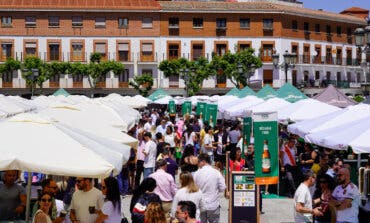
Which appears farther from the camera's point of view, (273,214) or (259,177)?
(273,214)

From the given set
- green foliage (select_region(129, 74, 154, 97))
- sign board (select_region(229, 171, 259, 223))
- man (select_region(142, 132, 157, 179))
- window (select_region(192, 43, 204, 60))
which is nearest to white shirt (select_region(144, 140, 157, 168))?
man (select_region(142, 132, 157, 179))

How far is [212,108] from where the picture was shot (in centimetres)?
2817

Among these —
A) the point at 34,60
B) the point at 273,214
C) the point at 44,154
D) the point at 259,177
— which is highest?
the point at 34,60

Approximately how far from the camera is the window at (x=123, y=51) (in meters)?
63.2

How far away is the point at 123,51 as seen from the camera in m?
63.2

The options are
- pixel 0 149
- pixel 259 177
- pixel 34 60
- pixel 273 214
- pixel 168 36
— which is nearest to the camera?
pixel 0 149

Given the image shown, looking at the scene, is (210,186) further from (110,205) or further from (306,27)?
(306,27)

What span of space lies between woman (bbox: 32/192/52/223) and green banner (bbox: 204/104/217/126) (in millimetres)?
18853

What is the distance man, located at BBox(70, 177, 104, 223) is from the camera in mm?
9234

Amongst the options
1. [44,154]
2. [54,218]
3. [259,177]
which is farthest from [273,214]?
[44,154]

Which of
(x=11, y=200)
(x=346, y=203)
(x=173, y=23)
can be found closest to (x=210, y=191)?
(x=346, y=203)

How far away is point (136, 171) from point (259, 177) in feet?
14.8

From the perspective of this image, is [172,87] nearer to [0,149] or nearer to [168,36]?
[168,36]

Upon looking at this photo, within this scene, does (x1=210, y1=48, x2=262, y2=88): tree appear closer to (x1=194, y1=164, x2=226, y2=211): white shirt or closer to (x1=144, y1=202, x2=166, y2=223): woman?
(x1=194, y1=164, x2=226, y2=211): white shirt
